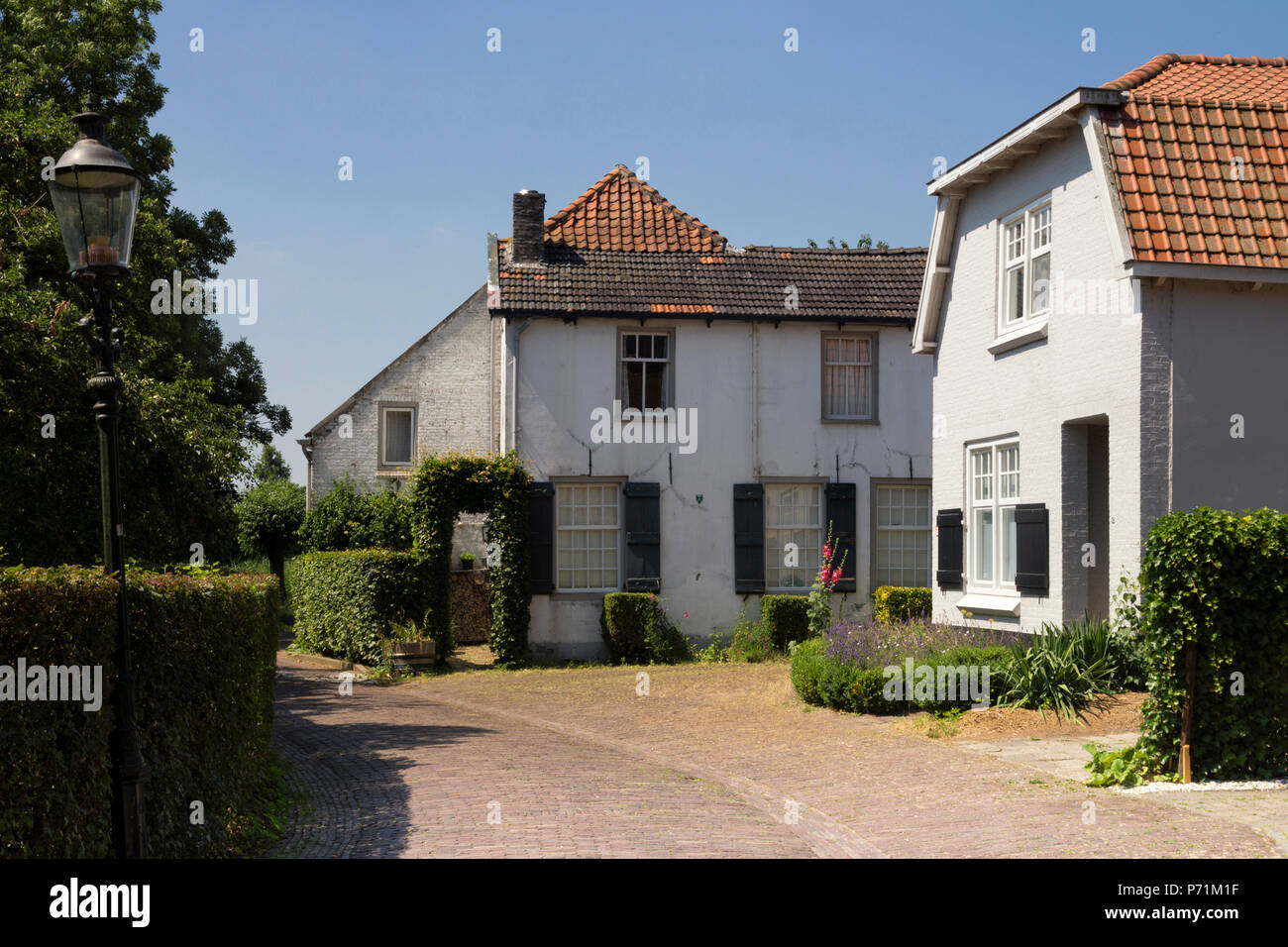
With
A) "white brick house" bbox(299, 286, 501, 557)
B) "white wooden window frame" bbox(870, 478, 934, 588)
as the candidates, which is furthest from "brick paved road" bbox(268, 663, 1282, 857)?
"white brick house" bbox(299, 286, 501, 557)

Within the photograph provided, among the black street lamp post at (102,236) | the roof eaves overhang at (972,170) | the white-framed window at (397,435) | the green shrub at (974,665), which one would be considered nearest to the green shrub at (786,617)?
the roof eaves overhang at (972,170)

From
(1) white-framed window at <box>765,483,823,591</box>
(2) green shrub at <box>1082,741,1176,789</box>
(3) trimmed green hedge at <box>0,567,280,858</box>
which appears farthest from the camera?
(1) white-framed window at <box>765,483,823,591</box>

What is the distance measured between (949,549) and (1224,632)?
814 centimetres

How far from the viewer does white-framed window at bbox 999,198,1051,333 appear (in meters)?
15.5

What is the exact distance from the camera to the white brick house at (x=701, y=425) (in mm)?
22766

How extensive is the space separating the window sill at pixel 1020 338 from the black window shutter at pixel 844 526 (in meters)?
7.15

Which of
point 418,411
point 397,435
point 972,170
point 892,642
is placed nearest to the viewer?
point 892,642

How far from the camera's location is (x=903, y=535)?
2378 centimetres

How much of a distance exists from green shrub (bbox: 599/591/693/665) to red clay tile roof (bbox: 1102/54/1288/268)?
11640 mm

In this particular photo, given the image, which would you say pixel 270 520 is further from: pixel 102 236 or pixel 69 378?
pixel 102 236

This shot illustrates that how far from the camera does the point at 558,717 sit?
15469 mm

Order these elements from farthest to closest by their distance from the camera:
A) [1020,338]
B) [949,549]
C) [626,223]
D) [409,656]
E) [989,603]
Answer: [626,223] < [409,656] < [949,549] < [989,603] < [1020,338]

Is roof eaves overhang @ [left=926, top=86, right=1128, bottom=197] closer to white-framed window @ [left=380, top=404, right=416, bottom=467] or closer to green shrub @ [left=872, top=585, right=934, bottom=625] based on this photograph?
green shrub @ [left=872, top=585, right=934, bottom=625]

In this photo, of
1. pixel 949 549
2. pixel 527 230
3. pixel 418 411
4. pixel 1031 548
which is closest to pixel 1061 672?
pixel 1031 548
